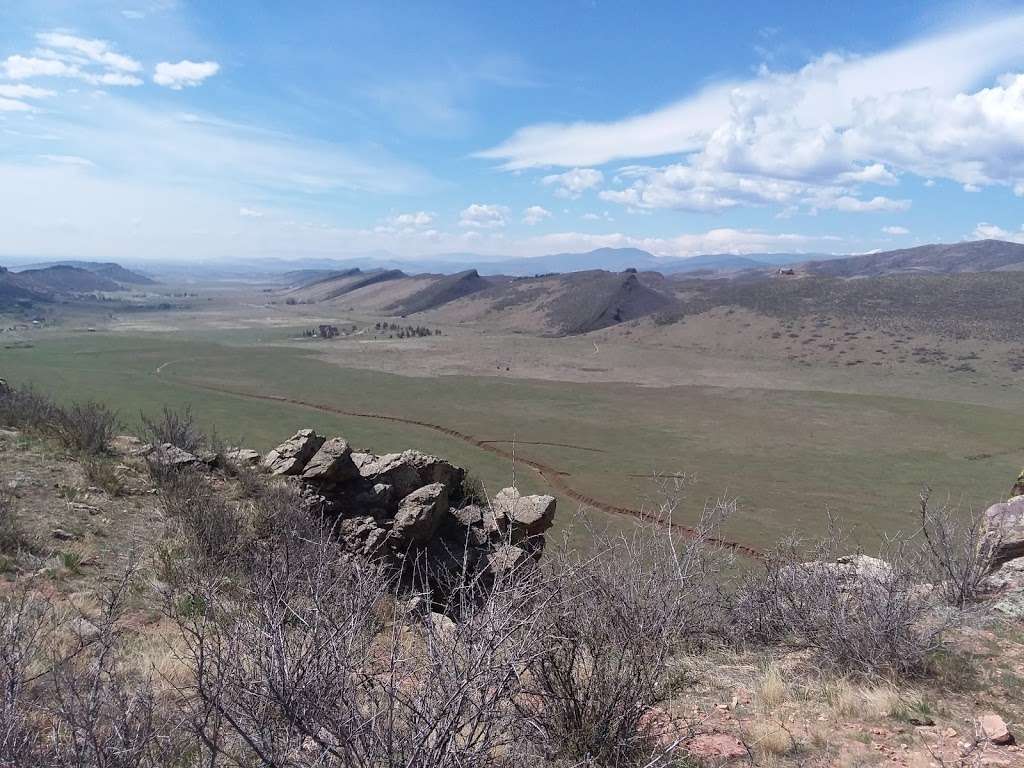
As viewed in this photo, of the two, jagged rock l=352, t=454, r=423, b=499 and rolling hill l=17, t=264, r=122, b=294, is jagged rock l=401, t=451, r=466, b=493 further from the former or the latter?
rolling hill l=17, t=264, r=122, b=294

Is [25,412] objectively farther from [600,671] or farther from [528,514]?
[600,671]

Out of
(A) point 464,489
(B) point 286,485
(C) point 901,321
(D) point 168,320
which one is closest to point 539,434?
(A) point 464,489

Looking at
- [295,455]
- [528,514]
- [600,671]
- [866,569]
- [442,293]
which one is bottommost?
[528,514]

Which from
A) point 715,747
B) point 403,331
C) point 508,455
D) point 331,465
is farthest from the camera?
point 403,331

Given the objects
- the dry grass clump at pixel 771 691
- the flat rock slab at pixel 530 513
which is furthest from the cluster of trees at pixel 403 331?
the dry grass clump at pixel 771 691

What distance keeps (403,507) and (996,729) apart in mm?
7499

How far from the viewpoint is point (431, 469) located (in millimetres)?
11328

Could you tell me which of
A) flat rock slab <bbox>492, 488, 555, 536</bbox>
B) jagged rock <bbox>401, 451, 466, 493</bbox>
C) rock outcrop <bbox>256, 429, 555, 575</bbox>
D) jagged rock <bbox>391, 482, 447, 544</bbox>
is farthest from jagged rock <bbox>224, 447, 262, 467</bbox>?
flat rock slab <bbox>492, 488, 555, 536</bbox>

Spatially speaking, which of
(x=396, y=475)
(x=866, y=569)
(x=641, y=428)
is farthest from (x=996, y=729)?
(x=641, y=428)

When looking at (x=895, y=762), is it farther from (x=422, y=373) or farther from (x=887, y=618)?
(x=422, y=373)

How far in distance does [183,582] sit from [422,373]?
46.0 meters

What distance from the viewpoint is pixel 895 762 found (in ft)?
13.8

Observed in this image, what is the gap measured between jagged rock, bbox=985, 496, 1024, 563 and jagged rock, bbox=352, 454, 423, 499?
8329mm

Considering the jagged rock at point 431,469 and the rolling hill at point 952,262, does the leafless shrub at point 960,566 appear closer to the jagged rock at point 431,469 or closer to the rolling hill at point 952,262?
the jagged rock at point 431,469
